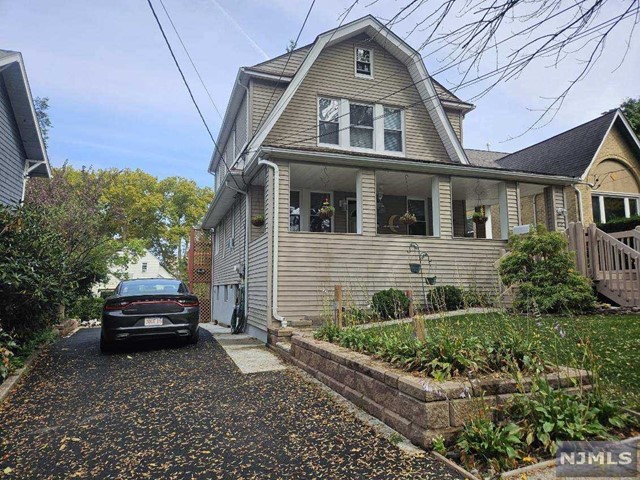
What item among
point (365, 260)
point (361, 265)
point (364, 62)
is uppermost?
point (364, 62)

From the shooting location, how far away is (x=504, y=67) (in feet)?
10.8

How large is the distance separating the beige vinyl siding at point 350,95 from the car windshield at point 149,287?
4844 mm

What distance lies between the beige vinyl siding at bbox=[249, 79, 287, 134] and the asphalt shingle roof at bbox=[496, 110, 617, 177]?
10.2m

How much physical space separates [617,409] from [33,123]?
1386 cm

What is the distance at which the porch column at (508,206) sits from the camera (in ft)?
36.7

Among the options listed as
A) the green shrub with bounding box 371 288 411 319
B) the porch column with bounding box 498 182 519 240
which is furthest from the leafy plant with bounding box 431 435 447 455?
the porch column with bounding box 498 182 519 240

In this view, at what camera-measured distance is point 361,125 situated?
39.8ft

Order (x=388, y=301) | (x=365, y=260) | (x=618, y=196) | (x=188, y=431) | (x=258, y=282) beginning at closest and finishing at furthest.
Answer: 1. (x=188, y=431)
2. (x=388, y=301)
3. (x=258, y=282)
4. (x=365, y=260)
5. (x=618, y=196)

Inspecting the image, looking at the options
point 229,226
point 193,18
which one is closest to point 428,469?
point 193,18

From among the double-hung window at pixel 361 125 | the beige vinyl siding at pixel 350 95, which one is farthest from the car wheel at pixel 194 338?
the double-hung window at pixel 361 125

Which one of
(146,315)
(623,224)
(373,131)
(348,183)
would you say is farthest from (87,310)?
(623,224)

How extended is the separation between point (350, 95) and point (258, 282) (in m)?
6.51

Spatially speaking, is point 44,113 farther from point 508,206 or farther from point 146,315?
point 508,206

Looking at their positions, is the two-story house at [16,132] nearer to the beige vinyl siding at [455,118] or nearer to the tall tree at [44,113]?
the beige vinyl siding at [455,118]
